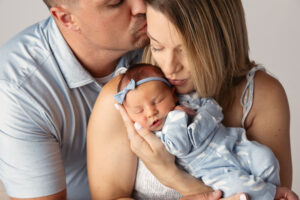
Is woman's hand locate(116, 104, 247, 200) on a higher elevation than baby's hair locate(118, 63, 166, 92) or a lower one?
lower

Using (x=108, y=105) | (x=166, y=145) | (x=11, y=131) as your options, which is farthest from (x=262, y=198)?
(x=11, y=131)

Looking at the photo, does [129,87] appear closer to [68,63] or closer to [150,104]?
[150,104]

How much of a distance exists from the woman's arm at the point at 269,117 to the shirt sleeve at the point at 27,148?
2.78 feet

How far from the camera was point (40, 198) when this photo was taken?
6.80 feet

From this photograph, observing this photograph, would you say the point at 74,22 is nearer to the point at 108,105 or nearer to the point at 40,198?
the point at 108,105

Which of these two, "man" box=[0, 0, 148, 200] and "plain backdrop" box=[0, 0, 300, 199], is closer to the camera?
"man" box=[0, 0, 148, 200]

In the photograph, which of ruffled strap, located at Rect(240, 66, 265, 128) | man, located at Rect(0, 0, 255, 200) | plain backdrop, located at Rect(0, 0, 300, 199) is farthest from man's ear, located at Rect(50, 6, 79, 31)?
plain backdrop, located at Rect(0, 0, 300, 199)

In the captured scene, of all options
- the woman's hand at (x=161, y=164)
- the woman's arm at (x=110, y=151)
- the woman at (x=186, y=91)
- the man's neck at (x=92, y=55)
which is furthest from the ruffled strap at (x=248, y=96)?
the man's neck at (x=92, y=55)

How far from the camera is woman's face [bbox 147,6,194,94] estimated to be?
5.52ft

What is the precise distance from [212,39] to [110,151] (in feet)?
1.91

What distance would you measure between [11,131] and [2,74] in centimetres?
25

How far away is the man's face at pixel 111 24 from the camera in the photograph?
2035 mm

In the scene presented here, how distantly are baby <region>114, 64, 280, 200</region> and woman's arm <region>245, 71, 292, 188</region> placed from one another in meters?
0.14

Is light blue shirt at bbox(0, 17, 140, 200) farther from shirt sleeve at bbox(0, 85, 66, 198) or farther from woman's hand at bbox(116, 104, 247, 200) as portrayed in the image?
woman's hand at bbox(116, 104, 247, 200)
